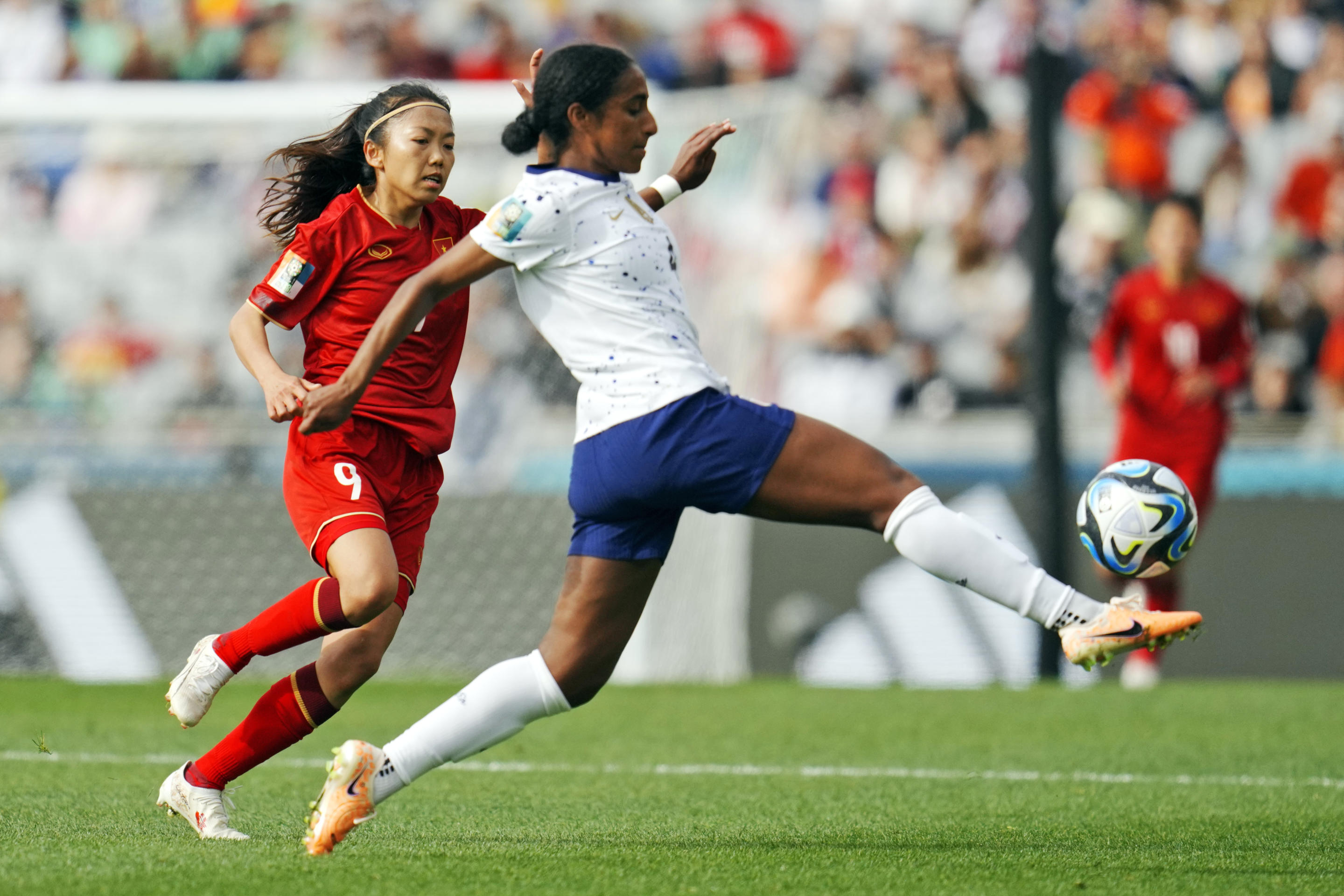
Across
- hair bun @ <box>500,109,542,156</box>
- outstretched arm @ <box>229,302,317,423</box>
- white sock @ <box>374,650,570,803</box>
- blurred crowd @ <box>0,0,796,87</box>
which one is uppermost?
blurred crowd @ <box>0,0,796,87</box>

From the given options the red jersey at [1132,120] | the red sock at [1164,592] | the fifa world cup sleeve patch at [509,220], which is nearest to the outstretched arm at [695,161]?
the fifa world cup sleeve patch at [509,220]

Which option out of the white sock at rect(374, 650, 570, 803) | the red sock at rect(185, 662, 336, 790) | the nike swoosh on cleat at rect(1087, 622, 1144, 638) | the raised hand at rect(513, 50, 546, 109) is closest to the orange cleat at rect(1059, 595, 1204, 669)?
the nike swoosh on cleat at rect(1087, 622, 1144, 638)

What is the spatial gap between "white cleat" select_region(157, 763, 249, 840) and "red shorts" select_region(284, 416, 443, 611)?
0.70 meters

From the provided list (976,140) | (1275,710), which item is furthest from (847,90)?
(1275,710)

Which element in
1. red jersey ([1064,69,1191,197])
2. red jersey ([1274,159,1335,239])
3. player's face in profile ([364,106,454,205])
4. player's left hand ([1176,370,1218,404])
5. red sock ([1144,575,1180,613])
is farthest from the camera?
red jersey ([1064,69,1191,197])

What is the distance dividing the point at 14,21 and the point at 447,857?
1376cm

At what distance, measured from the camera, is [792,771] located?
6.07 metres

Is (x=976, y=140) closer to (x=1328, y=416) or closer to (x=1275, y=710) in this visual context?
(x=1328, y=416)

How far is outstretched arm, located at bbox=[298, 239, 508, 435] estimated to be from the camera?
12.6 feet

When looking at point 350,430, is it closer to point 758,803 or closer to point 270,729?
point 270,729

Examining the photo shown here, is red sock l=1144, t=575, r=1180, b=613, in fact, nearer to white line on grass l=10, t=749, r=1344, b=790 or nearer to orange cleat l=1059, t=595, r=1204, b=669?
white line on grass l=10, t=749, r=1344, b=790

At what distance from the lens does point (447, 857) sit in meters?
4.05

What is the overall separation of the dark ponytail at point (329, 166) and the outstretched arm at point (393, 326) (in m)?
1.01

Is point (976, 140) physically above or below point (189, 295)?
above
